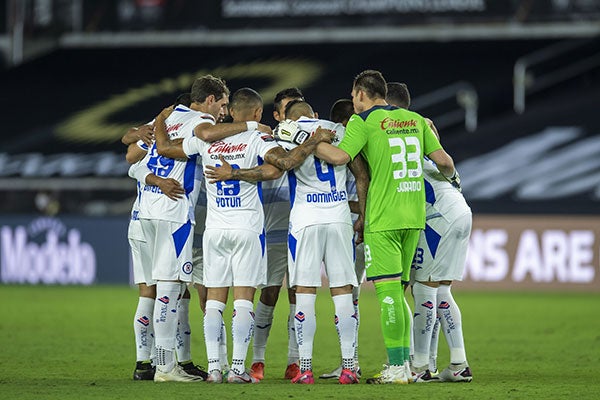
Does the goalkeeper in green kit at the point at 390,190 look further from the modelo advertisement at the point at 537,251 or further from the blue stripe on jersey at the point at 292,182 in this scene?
the modelo advertisement at the point at 537,251

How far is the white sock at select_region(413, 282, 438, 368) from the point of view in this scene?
962 cm

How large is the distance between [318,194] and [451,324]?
4.81ft

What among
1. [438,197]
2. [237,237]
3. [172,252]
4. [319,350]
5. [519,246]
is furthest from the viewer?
[519,246]

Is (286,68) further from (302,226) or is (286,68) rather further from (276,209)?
Result: (302,226)

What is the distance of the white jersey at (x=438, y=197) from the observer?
9.75 meters

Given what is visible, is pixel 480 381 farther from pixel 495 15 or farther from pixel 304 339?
pixel 495 15

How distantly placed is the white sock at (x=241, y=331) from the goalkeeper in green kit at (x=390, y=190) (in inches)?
36.4

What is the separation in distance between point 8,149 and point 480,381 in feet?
65.0

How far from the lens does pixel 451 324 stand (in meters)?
9.59

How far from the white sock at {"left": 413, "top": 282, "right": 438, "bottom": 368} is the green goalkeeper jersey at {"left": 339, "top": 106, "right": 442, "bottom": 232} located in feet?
2.35

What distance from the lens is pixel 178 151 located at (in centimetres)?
950

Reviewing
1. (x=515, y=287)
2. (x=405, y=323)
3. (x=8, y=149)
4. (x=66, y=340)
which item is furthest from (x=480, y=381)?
(x=8, y=149)

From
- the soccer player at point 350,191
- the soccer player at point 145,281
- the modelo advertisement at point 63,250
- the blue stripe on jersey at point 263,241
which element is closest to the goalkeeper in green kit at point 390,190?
the soccer player at point 350,191

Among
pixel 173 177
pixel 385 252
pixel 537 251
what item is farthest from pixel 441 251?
pixel 537 251
